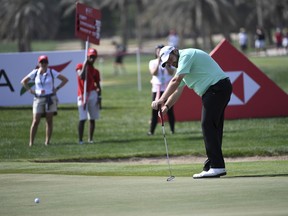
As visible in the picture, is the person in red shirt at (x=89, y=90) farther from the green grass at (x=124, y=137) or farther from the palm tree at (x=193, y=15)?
the palm tree at (x=193, y=15)

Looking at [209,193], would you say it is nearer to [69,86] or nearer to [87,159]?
[87,159]

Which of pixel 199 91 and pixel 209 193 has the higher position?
pixel 199 91

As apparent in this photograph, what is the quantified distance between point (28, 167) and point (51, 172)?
4.40ft

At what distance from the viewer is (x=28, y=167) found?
15492mm

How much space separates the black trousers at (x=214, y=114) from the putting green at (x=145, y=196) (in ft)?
1.47

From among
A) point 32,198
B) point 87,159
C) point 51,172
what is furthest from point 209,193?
point 87,159

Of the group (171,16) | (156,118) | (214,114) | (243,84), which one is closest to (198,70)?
(214,114)

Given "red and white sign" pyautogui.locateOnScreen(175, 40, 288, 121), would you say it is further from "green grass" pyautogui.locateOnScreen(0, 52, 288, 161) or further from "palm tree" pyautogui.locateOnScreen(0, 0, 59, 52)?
"palm tree" pyautogui.locateOnScreen(0, 0, 59, 52)

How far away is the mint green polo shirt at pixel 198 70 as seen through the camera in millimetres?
11727

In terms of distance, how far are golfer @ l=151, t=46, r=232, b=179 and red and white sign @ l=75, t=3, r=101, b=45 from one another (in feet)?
31.8

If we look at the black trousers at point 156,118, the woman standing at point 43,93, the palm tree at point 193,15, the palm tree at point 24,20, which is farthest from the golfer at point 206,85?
the palm tree at point 193,15

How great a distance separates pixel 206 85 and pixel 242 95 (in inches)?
474

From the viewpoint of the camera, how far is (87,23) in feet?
71.1

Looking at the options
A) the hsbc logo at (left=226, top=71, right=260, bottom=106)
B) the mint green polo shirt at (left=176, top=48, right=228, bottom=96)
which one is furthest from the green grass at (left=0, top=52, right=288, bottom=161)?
the mint green polo shirt at (left=176, top=48, right=228, bottom=96)
